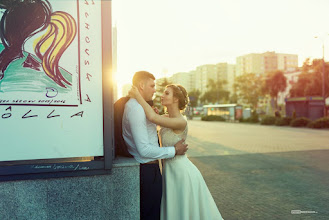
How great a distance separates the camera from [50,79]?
2.66m

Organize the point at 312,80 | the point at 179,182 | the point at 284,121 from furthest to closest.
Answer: the point at 312,80
the point at 284,121
the point at 179,182

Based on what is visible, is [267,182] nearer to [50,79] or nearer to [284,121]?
[50,79]

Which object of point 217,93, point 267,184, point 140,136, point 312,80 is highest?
point 217,93

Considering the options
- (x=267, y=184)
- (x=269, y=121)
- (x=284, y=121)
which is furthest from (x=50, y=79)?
(x=269, y=121)

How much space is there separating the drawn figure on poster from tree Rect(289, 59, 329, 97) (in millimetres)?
40238

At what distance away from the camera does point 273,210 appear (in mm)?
5125

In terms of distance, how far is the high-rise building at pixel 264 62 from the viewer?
16075cm

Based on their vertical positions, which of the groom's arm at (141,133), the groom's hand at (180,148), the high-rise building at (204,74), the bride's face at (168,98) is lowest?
the groom's hand at (180,148)

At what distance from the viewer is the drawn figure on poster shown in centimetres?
256

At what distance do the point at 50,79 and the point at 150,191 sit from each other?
1.45 meters

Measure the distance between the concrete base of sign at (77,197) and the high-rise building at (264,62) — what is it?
16095 cm

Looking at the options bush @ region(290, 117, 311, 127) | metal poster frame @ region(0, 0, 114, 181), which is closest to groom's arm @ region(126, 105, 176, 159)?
metal poster frame @ region(0, 0, 114, 181)

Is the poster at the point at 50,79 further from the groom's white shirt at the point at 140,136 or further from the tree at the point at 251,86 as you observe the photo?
the tree at the point at 251,86

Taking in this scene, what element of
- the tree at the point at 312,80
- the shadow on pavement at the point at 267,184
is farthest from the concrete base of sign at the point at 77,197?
the tree at the point at 312,80
